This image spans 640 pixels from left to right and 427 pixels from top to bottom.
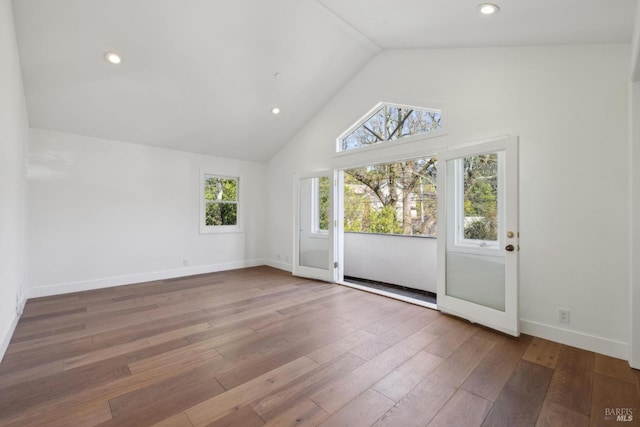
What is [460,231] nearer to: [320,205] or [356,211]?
[320,205]

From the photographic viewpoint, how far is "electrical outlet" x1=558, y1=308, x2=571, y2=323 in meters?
2.65

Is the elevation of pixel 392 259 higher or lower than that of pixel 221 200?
lower

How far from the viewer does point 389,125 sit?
179 inches

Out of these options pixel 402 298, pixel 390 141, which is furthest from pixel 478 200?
pixel 402 298

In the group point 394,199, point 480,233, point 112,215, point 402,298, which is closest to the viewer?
point 480,233

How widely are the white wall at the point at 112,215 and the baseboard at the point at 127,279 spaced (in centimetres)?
1

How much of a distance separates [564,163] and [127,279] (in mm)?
5912

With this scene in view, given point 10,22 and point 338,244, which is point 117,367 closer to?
point 10,22

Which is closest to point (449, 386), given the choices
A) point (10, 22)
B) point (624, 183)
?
point (624, 183)

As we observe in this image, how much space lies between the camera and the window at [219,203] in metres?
5.63

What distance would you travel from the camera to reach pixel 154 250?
495 centimetres

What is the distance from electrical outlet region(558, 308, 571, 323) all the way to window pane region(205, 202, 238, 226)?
5.29 m

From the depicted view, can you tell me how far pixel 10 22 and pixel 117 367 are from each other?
10.0 ft

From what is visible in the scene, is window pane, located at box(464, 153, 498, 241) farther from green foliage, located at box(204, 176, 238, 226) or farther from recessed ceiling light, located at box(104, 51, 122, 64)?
green foliage, located at box(204, 176, 238, 226)
